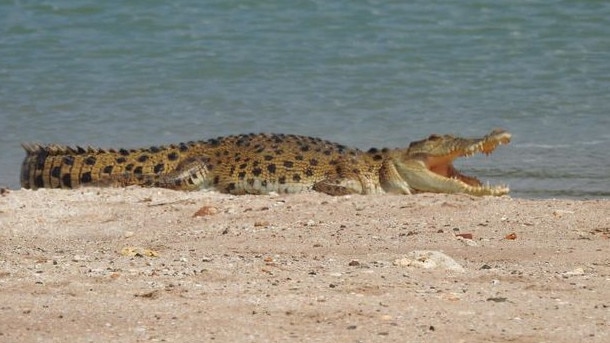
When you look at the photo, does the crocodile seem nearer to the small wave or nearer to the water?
the small wave

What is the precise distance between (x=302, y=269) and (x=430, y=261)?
63cm

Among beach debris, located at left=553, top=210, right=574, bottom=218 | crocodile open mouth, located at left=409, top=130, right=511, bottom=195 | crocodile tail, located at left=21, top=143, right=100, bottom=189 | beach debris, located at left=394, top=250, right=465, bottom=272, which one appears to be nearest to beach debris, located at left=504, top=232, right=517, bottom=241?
beach debris, located at left=553, top=210, right=574, bottom=218

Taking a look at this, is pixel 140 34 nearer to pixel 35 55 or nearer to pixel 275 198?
pixel 35 55

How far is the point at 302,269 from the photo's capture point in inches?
277

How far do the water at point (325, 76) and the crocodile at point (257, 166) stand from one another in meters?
0.73

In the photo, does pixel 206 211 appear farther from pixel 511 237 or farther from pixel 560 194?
pixel 560 194

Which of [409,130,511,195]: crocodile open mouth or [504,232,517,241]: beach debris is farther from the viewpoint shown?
[409,130,511,195]: crocodile open mouth

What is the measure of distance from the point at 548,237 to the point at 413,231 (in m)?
0.77

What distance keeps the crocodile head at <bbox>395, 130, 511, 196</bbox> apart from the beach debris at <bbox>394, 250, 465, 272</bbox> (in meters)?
3.34

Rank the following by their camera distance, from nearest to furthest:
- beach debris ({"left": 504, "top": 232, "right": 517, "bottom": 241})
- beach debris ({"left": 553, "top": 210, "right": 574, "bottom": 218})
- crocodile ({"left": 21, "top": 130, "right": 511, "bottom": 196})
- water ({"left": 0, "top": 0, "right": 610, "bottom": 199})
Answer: beach debris ({"left": 504, "top": 232, "right": 517, "bottom": 241})
beach debris ({"left": 553, "top": 210, "right": 574, "bottom": 218})
crocodile ({"left": 21, "top": 130, "right": 511, "bottom": 196})
water ({"left": 0, "top": 0, "right": 610, "bottom": 199})

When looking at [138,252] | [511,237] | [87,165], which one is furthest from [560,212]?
[87,165]

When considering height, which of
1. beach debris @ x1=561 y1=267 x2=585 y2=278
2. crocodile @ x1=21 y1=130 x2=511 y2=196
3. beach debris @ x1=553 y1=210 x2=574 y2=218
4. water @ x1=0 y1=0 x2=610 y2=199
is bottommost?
beach debris @ x1=561 y1=267 x2=585 y2=278

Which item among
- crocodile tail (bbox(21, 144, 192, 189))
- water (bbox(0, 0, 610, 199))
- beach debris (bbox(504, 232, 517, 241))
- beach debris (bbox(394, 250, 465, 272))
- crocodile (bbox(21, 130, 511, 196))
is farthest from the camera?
water (bbox(0, 0, 610, 199))

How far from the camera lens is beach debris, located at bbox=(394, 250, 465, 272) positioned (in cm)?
704
